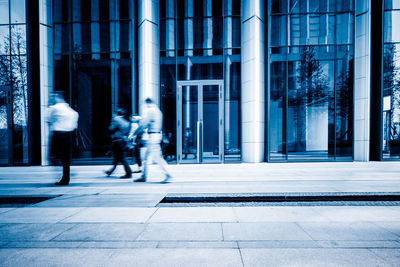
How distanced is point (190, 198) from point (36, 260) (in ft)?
8.58

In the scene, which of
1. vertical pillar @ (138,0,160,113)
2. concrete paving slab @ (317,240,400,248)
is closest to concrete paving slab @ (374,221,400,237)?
concrete paving slab @ (317,240,400,248)

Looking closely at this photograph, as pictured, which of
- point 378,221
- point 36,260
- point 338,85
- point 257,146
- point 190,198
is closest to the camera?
point 36,260

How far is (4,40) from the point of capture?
10688mm

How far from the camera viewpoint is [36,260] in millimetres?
2316

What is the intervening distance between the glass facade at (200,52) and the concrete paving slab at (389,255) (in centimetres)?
873

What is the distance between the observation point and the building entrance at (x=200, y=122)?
33.6ft

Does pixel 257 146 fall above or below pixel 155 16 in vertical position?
below

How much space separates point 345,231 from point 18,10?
14087mm

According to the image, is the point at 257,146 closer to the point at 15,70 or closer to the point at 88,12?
the point at 88,12

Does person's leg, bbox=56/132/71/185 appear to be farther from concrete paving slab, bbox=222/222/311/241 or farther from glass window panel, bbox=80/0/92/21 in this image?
glass window panel, bbox=80/0/92/21

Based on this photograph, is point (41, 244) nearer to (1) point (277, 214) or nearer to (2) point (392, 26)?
(1) point (277, 214)

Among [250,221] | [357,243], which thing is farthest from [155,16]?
[357,243]

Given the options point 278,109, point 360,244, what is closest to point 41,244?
point 360,244

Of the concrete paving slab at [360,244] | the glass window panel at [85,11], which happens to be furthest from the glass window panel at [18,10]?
the concrete paving slab at [360,244]
